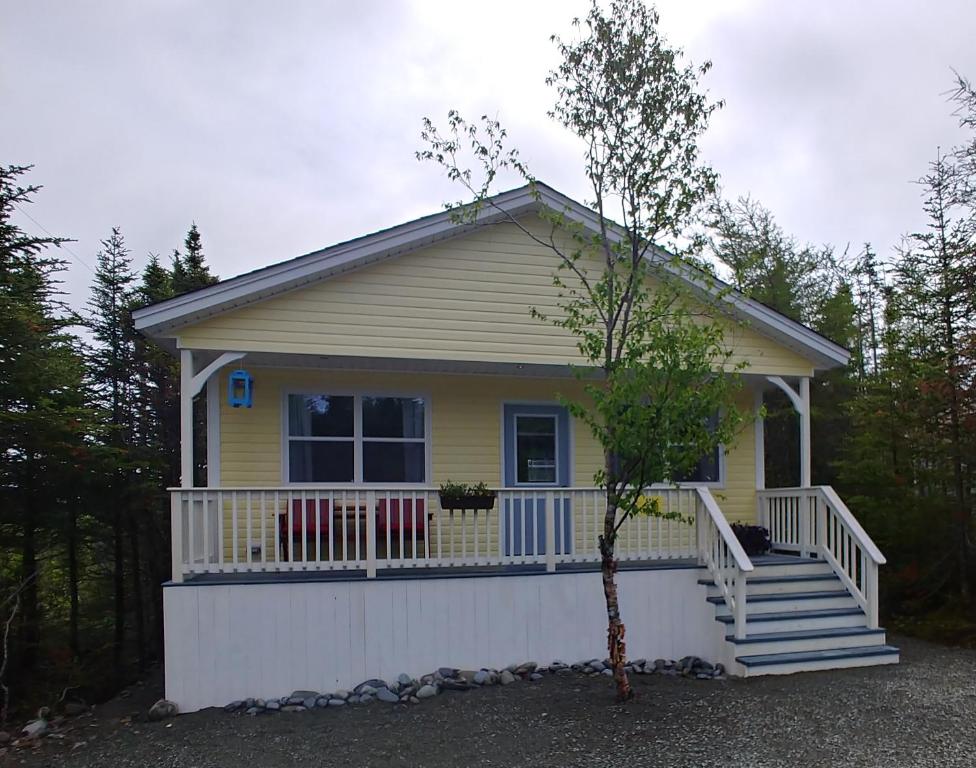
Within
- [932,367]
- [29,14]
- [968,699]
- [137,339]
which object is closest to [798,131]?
[932,367]

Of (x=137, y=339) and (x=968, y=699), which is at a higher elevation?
(x=137, y=339)

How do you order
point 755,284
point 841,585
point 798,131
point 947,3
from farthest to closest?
point 755,284 < point 798,131 < point 947,3 < point 841,585

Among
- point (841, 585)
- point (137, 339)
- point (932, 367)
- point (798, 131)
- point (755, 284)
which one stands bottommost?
point (841, 585)

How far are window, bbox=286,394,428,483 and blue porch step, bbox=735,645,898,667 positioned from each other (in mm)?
4327

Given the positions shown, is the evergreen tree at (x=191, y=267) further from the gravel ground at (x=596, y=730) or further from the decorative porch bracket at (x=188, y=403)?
the gravel ground at (x=596, y=730)

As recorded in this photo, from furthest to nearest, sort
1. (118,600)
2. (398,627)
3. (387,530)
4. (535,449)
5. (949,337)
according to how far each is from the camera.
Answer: (118,600)
(535,449)
(949,337)
(387,530)
(398,627)

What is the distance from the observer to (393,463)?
29.6 ft

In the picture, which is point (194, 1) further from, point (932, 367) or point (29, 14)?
point (932, 367)

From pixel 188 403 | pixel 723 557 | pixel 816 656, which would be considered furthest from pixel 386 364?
pixel 816 656

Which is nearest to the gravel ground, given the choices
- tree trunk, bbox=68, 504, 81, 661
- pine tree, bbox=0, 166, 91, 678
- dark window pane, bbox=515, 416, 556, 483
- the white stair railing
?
the white stair railing

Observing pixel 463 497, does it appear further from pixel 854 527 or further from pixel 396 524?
pixel 854 527

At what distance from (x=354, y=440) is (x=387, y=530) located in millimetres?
2132

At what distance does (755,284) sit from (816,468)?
12.5 feet

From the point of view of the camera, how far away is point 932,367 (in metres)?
9.12
